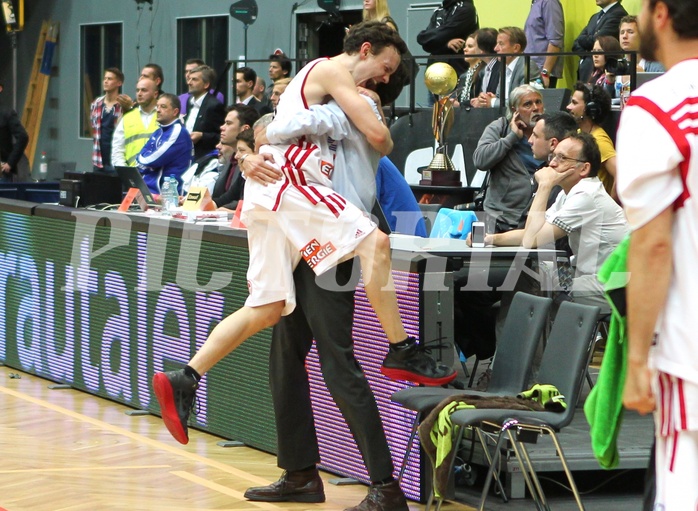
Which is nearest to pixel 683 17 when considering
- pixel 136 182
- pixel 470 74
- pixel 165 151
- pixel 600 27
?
pixel 136 182

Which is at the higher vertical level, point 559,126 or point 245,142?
point 559,126

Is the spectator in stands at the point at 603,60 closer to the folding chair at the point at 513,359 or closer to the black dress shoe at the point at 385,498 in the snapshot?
the folding chair at the point at 513,359

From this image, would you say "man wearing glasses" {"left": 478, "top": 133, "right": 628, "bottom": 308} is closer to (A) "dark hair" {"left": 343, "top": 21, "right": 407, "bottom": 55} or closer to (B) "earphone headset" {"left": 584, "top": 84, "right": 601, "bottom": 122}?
(B) "earphone headset" {"left": 584, "top": 84, "right": 601, "bottom": 122}

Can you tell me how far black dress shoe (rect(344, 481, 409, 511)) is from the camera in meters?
4.25

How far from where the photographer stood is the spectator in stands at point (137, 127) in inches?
385

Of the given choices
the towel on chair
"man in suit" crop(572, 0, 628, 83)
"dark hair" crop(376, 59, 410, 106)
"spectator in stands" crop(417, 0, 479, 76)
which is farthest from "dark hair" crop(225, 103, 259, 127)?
the towel on chair

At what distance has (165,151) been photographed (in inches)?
344

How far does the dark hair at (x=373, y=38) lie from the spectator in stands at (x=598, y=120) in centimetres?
311

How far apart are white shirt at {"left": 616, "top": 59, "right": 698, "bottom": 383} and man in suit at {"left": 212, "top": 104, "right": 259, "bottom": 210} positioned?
5.72 meters

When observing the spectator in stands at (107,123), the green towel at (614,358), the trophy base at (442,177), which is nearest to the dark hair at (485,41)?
the trophy base at (442,177)

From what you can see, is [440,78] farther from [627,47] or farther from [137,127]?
[137,127]

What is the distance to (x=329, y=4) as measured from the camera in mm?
14758

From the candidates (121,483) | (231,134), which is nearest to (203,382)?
(121,483)

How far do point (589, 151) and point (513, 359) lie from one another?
1.72m
